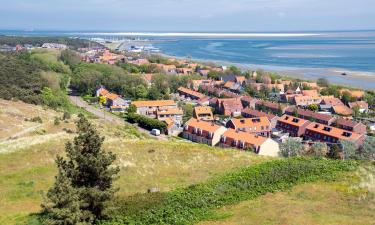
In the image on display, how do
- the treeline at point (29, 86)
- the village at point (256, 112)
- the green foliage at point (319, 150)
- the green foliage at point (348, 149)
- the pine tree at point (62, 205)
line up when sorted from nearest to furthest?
1. the pine tree at point (62, 205)
2. the green foliage at point (319, 150)
3. the green foliage at point (348, 149)
4. the village at point (256, 112)
5. the treeline at point (29, 86)

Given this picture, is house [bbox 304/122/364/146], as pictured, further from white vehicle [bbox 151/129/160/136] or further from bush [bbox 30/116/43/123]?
bush [bbox 30/116/43/123]

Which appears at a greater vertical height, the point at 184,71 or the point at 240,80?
the point at 184,71

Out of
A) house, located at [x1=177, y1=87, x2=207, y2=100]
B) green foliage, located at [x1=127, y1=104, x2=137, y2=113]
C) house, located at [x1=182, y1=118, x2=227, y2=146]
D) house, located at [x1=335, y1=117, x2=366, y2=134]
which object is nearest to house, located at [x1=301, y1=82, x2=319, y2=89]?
house, located at [x1=177, y1=87, x2=207, y2=100]

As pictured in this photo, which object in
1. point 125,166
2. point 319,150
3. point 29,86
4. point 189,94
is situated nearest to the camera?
point 125,166

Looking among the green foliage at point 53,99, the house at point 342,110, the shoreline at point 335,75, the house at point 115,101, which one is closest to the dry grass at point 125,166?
the green foliage at point 53,99

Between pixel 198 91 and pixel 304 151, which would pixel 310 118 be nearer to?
pixel 304 151

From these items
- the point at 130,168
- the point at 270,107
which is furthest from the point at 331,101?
the point at 130,168

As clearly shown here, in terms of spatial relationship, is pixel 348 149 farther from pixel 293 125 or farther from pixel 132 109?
pixel 132 109

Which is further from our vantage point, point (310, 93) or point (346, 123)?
point (310, 93)

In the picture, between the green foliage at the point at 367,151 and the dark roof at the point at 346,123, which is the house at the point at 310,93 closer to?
the dark roof at the point at 346,123
